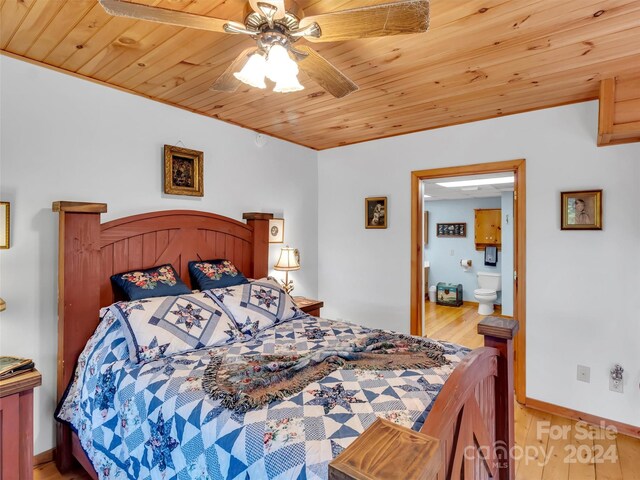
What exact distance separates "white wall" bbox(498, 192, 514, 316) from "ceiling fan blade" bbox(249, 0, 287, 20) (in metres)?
4.62

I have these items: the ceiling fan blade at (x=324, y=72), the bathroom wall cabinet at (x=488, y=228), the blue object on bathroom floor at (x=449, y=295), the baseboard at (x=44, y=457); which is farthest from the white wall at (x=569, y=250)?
the bathroom wall cabinet at (x=488, y=228)

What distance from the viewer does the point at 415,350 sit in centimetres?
192

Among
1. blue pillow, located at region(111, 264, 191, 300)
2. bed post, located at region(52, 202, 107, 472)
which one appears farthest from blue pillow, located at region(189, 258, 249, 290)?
bed post, located at region(52, 202, 107, 472)

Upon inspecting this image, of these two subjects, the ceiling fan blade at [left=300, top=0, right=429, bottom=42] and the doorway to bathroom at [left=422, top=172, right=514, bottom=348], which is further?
the doorway to bathroom at [left=422, top=172, right=514, bottom=348]

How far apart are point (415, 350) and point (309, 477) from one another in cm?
108

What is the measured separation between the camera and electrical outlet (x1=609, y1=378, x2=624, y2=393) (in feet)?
8.05

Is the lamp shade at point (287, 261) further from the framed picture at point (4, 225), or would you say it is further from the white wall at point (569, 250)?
the framed picture at point (4, 225)

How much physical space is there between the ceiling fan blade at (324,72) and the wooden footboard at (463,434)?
4.59 feet

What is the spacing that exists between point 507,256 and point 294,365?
14.6 feet

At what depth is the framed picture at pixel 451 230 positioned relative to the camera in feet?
22.3

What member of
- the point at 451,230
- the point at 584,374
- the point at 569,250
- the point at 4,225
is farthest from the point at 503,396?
the point at 451,230

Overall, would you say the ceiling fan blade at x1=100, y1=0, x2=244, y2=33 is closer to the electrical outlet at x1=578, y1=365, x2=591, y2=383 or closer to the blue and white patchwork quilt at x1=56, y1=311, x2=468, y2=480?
the blue and white patchwork quilt at x1=56, y1=311, x2=468, y2=480

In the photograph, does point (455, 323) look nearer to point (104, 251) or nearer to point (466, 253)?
point (466, 253)

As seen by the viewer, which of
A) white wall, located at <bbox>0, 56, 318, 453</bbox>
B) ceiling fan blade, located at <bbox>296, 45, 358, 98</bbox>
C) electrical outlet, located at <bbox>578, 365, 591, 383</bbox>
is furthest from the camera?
electrical outlet, located at <bbox>578, 365, 591, 383</bbox>
